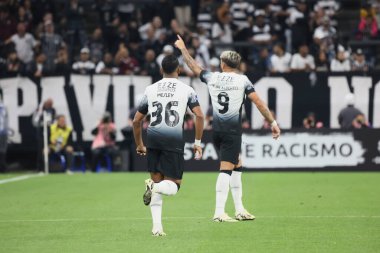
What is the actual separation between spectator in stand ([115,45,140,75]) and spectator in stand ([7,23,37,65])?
9.01ft

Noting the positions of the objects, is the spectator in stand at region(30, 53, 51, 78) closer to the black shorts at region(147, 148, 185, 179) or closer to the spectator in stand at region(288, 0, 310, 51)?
the spectator in stand at region(288, 0, 310, 51)

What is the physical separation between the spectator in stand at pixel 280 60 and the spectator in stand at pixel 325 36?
1017 millimetres

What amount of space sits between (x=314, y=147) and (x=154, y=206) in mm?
13993

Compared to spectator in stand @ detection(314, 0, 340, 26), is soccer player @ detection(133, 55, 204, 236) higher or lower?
lower

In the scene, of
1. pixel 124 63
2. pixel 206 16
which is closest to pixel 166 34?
pixel 124 63

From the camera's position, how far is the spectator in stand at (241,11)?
30.0m

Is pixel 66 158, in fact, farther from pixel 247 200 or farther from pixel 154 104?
pixel 154 104

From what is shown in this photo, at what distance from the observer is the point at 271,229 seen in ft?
42.1

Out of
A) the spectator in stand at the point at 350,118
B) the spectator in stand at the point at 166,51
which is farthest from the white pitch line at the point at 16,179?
the spectator in stand at the point at 350,118

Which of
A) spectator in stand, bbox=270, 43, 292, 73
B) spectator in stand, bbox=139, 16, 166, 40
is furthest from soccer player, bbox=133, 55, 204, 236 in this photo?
spectator in stand, bbox=139, 16, 166, 40

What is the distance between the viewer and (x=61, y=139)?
26.1 meters

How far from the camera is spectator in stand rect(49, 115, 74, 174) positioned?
85.5 ft

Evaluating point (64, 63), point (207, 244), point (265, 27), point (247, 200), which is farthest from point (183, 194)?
point (265, 27)

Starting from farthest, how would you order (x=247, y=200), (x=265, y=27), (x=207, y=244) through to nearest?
(x=265, y=27) < (x=247, y=200) < (x=207, y=244)
